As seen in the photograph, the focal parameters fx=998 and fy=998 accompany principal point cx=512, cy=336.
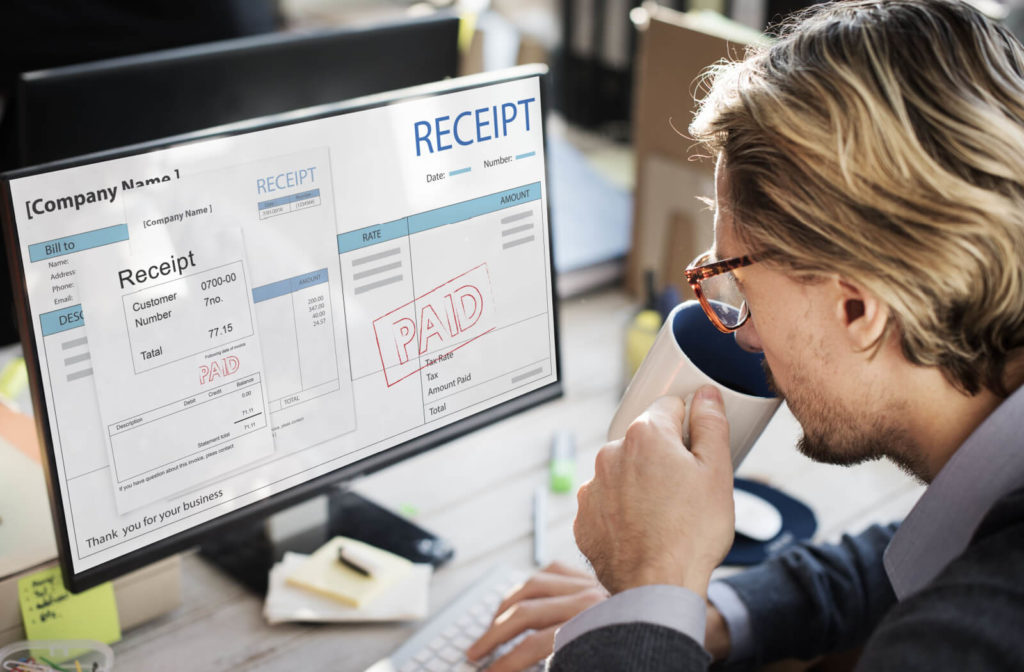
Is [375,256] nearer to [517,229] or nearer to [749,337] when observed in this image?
[517,229]

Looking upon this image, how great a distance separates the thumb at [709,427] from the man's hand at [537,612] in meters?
→ 0.22

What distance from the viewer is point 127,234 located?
0.82 metres

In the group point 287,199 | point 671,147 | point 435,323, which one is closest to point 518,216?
point 435,323

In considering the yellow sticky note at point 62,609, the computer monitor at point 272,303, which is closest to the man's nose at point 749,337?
the computer monitor at point 272,303

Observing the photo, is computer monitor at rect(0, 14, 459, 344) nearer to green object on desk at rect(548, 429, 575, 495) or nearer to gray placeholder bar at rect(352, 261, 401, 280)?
gray placeholder bar at rect(352, 261, 401, 280)

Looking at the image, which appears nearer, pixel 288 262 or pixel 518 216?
pixel 288 262

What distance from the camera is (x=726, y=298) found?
3.10ft

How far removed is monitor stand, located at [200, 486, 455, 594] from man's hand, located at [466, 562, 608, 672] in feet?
0.47

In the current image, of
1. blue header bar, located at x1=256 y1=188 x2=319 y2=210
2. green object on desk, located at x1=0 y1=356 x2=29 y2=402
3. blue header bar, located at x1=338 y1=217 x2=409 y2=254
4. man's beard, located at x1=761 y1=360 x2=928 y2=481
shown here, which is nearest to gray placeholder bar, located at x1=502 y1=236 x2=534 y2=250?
blue header bar, located at x1=338 y1=217 x2=409 y2=254

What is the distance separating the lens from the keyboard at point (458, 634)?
990 mm

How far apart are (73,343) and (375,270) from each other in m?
0.28

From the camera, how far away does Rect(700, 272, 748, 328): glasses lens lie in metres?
0.90

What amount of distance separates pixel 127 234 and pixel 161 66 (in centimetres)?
37

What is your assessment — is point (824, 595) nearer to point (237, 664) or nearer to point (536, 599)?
point (536, 599)
